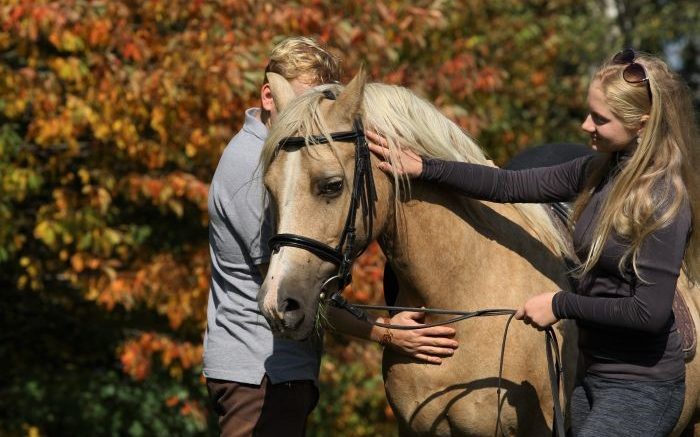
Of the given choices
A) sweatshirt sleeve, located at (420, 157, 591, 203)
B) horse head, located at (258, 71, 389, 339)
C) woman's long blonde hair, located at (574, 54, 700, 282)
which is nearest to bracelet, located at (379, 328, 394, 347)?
horse head, located at (258, 71, 389, 339)

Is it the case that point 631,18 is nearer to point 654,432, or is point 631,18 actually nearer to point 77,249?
point 77,249

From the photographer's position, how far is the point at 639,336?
10.2ft

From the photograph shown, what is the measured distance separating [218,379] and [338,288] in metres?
0.69

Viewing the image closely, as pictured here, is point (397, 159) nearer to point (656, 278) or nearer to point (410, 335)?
point (410, 335)

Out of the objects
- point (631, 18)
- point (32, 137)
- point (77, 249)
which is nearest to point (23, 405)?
point (77, 249)

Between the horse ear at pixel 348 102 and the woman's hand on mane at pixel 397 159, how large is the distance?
89 millimetres

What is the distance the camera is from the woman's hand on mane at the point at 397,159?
10.8 feet

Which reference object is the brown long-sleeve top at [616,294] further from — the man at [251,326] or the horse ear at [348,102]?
the man at [251,326]

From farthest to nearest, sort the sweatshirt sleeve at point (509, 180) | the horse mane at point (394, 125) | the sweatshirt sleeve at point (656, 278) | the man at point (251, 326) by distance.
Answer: the man at point (251, 326)
the sweatshirt sleeve at point (509, 180)
the horse mane at point (394, 125)
the sweatshirt sleeve at point (656, 278)

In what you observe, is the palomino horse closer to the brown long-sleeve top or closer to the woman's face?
the brown long-sleeve top

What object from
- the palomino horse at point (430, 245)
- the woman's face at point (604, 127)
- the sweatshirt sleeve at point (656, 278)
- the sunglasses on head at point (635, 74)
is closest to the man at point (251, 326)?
the palomino horse at point (430, 245)

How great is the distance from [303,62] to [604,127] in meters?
1.14

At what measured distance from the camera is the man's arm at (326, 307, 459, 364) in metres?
3.47

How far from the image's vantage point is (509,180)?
11.6 ft
